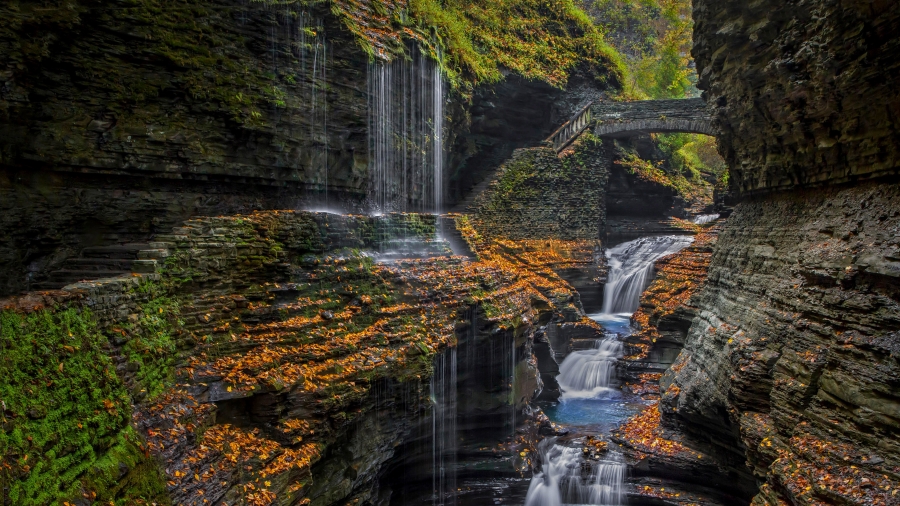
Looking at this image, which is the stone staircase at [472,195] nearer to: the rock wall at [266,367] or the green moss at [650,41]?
the rock wall at [266,367]

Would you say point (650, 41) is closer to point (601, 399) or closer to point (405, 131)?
point (405, 131)

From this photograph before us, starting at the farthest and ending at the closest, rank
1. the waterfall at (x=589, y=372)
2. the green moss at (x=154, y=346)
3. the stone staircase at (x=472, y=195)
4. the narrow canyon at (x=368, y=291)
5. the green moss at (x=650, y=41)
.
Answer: the green moss at (x=650, y=41) → the stone staircase at (x=472, y=195) → the waterfall at (x=589, y=372) → the green moss at (x=154, y=346) → the narrow canyon at (x=368, y=291)

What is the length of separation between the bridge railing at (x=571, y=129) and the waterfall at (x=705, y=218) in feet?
26.1

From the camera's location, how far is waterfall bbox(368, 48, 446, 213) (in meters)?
15.2

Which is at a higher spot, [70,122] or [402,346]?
[70,122]

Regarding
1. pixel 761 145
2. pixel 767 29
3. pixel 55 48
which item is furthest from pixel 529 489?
pixel 55 48

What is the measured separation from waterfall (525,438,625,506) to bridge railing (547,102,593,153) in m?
17.7

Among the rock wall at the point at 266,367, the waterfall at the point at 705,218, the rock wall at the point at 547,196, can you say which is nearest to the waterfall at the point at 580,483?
the rock wall at the point at 266,367

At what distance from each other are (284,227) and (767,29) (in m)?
9.90

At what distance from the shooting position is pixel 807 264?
9211 mm

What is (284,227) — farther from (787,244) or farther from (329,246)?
(787,244)

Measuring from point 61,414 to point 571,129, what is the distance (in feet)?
81.7

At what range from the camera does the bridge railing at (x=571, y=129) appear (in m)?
26.7

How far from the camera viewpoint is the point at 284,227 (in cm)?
1048
